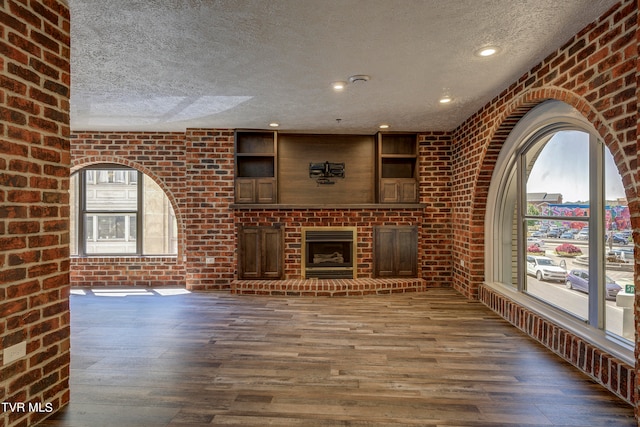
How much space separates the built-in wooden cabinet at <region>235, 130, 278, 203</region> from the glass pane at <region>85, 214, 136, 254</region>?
2035 millimetres

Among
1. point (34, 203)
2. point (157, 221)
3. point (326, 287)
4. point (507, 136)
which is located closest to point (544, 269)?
point (507, 136)

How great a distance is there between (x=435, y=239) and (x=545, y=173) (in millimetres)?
2242

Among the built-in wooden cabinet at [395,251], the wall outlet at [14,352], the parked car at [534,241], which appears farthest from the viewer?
the built-in wooden cabinet at [395,251]

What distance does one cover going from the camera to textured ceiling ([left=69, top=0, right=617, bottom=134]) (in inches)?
85.7

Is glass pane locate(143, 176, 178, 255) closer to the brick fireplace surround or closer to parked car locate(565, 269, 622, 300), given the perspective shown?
the brick fireplace surround

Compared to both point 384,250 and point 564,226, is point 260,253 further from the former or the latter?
point 564,226

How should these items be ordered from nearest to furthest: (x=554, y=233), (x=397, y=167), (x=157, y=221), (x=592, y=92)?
(x=592, y=92), (x=554, y=233), (x=397, y=167), (x=157, y=221)

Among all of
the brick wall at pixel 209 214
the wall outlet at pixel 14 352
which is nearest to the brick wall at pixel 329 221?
the brick wall at pixel 209 214

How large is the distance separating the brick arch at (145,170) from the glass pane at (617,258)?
542cm

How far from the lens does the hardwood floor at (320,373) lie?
210 cm

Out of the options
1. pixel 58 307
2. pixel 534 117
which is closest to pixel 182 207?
pixel 58 307

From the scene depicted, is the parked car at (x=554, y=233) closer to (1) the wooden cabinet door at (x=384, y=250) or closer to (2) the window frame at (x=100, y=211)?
(1) the wooden cabinet door at (x=384, y=250)

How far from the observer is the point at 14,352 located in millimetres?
1787

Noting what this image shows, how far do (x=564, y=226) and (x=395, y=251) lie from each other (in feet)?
8.48
